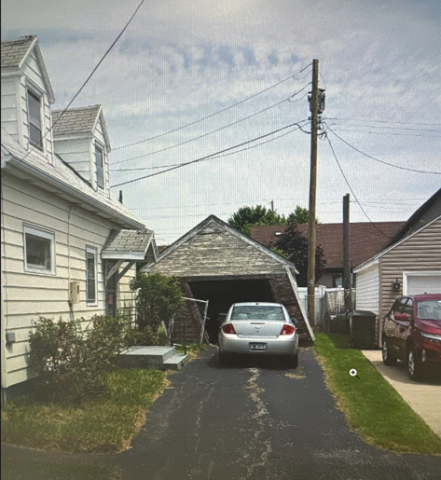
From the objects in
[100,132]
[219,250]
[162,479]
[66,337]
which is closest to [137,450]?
[162,479]

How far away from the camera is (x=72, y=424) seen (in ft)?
6.13

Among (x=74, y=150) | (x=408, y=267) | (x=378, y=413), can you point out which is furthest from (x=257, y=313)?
(x=74, y=150)

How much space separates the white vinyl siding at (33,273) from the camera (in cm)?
128

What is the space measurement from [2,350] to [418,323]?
8.79 metres

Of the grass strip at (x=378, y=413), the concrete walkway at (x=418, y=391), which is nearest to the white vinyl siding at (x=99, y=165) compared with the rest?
the grass strip at (x=378, y=413)

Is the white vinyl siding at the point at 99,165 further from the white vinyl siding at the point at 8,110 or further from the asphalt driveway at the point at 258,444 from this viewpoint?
the asphalt driveway at the point at 258,444

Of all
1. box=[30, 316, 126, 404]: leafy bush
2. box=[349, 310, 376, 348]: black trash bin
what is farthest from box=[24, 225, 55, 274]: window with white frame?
box=[349, 310, 376, 348]: black trash bin

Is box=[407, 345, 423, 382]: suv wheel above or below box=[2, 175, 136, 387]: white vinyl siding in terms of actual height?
below

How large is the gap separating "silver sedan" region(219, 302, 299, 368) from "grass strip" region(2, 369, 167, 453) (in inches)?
249

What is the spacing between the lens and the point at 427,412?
573cm

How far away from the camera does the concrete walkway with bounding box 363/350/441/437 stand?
18.2ft

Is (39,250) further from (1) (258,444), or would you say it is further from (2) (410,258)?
(2) (410,258)

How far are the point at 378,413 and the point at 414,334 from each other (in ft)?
13.2

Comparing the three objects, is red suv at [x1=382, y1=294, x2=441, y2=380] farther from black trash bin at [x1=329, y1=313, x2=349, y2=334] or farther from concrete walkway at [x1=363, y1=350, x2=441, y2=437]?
black trash bin at [x1=329, y1=313, x2=349, y2=334]
